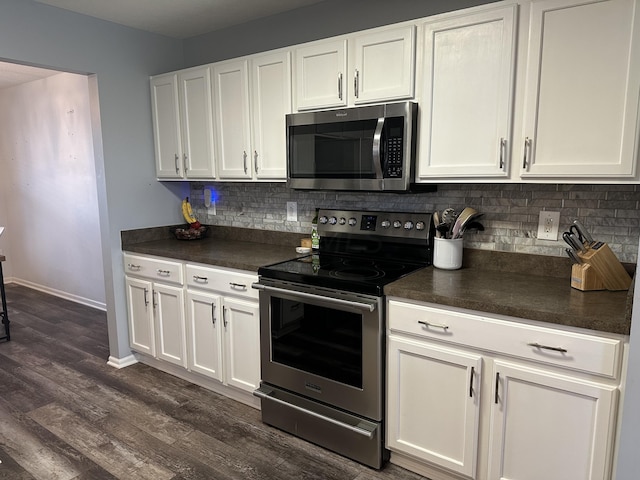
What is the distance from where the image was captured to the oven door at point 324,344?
209 cm

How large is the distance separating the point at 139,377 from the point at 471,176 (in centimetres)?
256

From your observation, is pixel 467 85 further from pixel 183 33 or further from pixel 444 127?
pixel 183 33

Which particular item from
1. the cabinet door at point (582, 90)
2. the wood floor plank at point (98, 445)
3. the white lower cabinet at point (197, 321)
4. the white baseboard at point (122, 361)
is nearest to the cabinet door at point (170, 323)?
the white lower cabinet at point (197, 321)

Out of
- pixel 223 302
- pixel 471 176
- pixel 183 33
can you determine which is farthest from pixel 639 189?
pixel 183 33

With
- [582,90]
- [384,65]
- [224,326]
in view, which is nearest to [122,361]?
[224,326]

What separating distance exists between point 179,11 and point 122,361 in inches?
96.9

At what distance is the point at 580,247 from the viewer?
1.90 meters

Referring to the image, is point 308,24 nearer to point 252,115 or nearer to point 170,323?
point 252,115

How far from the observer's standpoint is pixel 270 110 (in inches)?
107

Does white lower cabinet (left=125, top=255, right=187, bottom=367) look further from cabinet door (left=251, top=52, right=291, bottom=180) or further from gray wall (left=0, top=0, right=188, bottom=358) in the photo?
cabinet door (left=251, top=52, right=291, bottom=180)

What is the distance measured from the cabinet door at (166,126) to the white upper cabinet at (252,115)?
0.41m

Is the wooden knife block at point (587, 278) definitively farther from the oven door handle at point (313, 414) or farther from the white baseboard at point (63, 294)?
the white baseboard at point (63, 294)

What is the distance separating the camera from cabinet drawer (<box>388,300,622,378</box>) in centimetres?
158

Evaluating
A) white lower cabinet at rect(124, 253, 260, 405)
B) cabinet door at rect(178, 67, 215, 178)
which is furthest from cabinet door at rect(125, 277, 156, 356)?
cabinet door at rect(178, 67, 215, 178)
